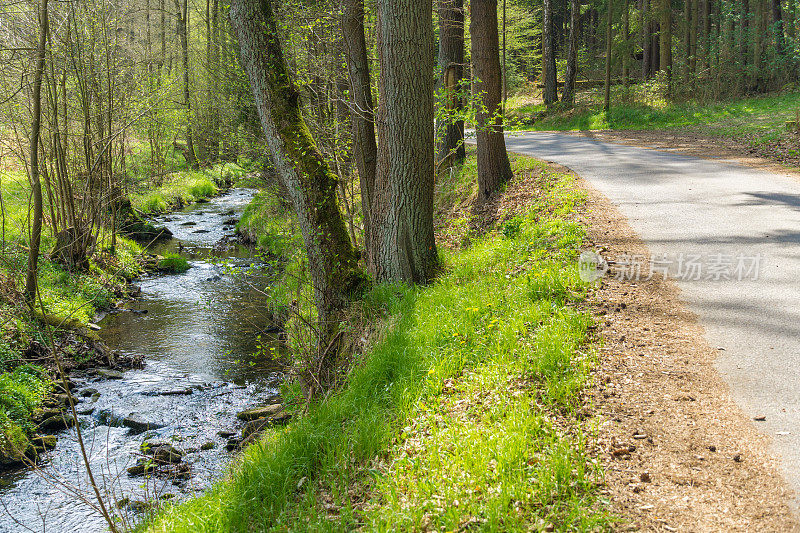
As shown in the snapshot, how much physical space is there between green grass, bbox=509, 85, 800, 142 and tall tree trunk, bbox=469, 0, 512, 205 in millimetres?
7404

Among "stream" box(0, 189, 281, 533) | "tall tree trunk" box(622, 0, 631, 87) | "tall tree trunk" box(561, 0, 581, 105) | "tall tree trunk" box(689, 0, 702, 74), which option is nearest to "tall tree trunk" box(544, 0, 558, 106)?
"tall tree trunk" box(561, 0, 581, 105)

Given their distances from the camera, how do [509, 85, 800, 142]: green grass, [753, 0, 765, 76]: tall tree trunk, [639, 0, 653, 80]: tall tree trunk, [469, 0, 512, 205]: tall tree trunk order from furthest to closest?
[639, 0, 653, 80]: tall tree trunk, [753, 0, 765, 76]: tall tree trunk, [509, 85, 800, 142]: green grass, [469, 0, 512, 205]: tall tree trunk

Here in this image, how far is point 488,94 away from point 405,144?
4146 mm

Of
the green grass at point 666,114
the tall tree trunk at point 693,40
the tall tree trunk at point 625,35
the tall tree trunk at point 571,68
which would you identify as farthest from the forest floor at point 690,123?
the tall tree trunk at point 693,40

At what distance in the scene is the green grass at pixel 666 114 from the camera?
1867 centimetres

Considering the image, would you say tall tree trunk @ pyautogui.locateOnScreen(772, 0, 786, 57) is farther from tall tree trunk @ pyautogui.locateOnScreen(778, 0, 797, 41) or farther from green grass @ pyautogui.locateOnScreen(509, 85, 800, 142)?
green grass @ pyautogui.locateOnScreen(509, 85, 800, 142)

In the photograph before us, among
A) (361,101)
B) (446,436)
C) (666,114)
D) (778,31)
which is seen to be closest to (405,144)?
(361,101)

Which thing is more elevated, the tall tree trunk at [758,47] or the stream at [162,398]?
the tall tree trunk at [758,47]

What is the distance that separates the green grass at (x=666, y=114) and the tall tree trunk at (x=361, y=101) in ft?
34.2

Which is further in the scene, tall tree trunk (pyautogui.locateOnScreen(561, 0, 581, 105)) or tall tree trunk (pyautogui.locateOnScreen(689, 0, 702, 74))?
tall tree trunk (pyautogui.locateOnScreen(561, 0, 581, 105))

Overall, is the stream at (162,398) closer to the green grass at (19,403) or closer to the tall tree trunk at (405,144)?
the green grass at (19,403)

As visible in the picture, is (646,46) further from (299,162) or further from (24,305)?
(24,305)

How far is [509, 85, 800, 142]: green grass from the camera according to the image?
18.7 meters

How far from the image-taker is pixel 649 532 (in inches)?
132
